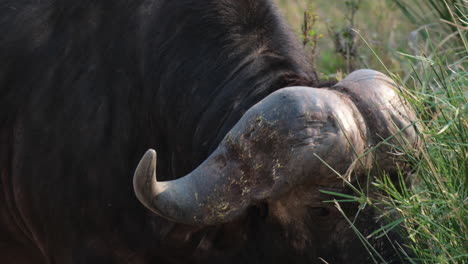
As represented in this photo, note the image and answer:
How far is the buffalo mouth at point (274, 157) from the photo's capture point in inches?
142

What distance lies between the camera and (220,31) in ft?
Answer: 14.0

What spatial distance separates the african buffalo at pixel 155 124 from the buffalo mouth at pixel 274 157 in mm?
15

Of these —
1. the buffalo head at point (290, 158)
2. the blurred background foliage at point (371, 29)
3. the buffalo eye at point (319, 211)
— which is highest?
the buffalo head at point (290, 158)

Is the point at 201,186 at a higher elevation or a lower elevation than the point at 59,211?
higher

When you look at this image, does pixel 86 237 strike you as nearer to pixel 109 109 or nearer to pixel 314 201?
pixel 109 109

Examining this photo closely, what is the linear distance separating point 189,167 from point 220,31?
64 centimetres

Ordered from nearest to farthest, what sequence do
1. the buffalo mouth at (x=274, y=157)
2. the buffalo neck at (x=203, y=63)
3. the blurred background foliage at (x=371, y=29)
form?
the buffalo mouth at (x=274, y=157)
the buffalo neck at (x=203, y=63)
the blurred background foliage at (x=371, y=29)

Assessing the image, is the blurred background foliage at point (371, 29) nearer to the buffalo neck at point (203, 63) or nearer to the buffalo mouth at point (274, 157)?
the buffalo neck at point (203, 63)

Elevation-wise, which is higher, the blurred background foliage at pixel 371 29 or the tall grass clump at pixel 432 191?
the tall grass clump at pixel 432 191

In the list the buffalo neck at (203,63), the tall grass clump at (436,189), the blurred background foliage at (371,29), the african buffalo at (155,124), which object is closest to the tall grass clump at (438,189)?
the tall grass clump at (436,189)

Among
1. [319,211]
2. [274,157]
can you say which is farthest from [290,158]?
[319,211]

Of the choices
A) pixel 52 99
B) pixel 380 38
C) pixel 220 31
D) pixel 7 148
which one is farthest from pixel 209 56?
pixel 380 38

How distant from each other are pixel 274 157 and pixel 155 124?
87 cm

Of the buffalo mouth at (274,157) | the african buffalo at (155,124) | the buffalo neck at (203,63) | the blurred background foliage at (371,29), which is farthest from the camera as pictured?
the blurred background foliage at (371,29)
